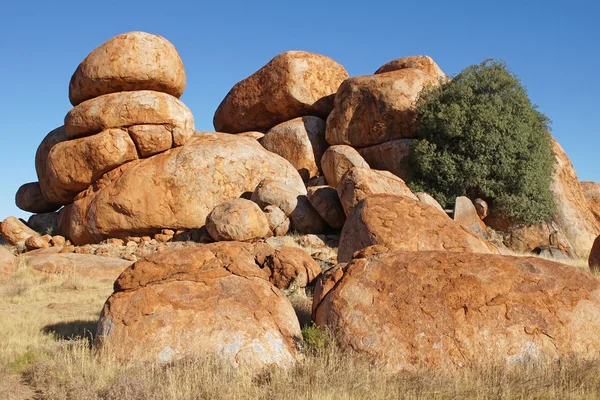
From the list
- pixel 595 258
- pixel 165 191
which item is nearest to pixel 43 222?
pixel 165 191

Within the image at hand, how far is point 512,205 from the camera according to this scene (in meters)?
21.1

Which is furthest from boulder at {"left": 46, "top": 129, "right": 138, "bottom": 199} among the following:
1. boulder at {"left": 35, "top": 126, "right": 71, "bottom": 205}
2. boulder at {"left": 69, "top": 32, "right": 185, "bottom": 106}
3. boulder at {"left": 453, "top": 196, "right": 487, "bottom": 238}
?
boulder at {"left": 453, "top": 196, "right": 487, "bottom": 238}

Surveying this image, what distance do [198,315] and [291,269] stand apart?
3249mm

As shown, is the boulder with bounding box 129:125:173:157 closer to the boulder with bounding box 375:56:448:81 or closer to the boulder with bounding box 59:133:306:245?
the boulder with bounding box 59:133:306:245

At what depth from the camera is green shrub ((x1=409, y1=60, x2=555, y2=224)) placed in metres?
21.2

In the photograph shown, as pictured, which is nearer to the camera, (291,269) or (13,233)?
(291,269)

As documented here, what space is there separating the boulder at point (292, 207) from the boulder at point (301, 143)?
4895 mm

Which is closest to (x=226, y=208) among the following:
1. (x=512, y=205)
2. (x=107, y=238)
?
(x=107, y=238)

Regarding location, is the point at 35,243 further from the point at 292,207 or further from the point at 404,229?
the point at 404,229

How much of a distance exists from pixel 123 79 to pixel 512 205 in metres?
14.1

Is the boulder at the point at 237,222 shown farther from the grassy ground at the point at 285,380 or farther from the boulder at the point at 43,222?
the grassy ground at the point at 285,380

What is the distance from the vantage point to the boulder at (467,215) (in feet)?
65.1

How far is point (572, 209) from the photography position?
22.6m

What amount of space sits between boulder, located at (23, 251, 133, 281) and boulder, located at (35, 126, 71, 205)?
6.85 m
